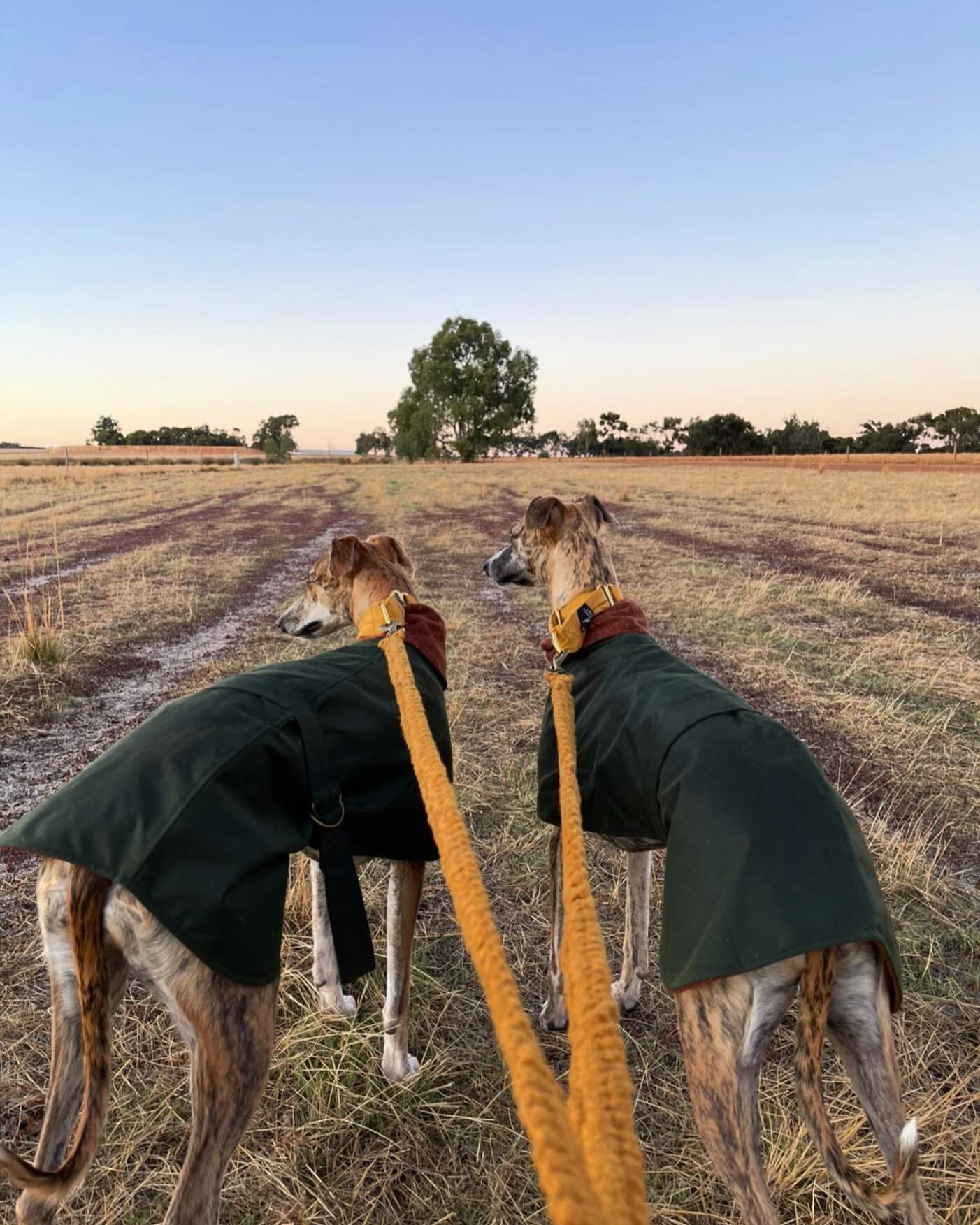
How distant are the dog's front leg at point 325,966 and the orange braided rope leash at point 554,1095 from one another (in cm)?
177

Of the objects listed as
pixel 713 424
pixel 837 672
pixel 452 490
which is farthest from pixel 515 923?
pixel 713 424

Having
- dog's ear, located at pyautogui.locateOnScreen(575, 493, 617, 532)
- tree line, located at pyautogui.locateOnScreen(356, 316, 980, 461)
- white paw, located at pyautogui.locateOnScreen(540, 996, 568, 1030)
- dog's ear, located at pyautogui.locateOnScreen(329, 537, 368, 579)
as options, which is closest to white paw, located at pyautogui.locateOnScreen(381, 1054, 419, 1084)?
white paw, located at pyautogui.locateOnScreen(540, 996, 568, 1030)

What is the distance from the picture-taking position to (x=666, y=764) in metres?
2.06

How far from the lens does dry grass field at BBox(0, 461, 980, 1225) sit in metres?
2.21

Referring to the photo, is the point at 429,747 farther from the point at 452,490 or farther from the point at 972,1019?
the point at 452,490

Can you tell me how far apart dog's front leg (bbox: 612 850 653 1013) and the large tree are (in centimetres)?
6961

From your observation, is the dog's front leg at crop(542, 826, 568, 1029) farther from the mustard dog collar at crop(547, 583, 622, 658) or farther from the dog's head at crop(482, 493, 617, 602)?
the dog's head at crop(482, 493, 617, 602)

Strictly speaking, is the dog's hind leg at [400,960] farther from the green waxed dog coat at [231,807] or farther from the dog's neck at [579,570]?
the dog's neck at [579,570]

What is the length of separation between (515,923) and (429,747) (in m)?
1.92

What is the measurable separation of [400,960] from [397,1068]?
38 cm

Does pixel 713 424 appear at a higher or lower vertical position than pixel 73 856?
higher

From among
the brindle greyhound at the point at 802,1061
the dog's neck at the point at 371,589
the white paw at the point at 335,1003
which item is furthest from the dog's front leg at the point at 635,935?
the dog's neck at the point at 371,589

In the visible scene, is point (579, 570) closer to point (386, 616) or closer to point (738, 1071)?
point (386, 616)

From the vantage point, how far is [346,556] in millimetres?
3627
